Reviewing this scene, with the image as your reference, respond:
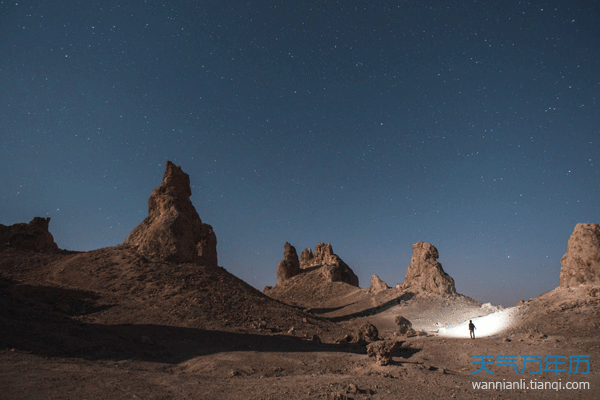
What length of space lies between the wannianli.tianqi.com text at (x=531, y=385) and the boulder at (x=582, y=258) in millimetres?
14254

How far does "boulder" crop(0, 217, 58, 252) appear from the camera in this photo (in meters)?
34.8

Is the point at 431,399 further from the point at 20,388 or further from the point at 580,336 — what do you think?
the point at 580,336

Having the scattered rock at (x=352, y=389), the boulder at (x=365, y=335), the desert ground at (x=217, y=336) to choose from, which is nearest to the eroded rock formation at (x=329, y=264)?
the desert ground at (x=217, y=336)

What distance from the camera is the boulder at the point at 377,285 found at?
48.1 meters

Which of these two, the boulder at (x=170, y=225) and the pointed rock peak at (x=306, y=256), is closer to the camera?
the boulder at (x=170, y=225)

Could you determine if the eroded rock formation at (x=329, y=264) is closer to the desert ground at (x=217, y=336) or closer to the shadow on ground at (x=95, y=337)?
the desert ground at (x=217, y=336)

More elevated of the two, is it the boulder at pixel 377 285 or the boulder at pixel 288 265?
the boulder at pixel 288 265

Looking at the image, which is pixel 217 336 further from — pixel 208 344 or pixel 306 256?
pixel 306 256

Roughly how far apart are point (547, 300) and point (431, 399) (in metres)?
18.2

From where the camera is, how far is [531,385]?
10.7 meters

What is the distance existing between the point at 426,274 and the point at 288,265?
3321cm

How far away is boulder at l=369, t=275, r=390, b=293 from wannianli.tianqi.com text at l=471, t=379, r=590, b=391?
3746 centimetres

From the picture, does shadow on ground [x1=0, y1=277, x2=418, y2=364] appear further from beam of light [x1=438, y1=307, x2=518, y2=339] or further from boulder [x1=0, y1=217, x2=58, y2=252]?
boulder [x1=0, y1=217, x2=58, y2=252]

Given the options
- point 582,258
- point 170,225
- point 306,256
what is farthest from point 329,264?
point 582,258
